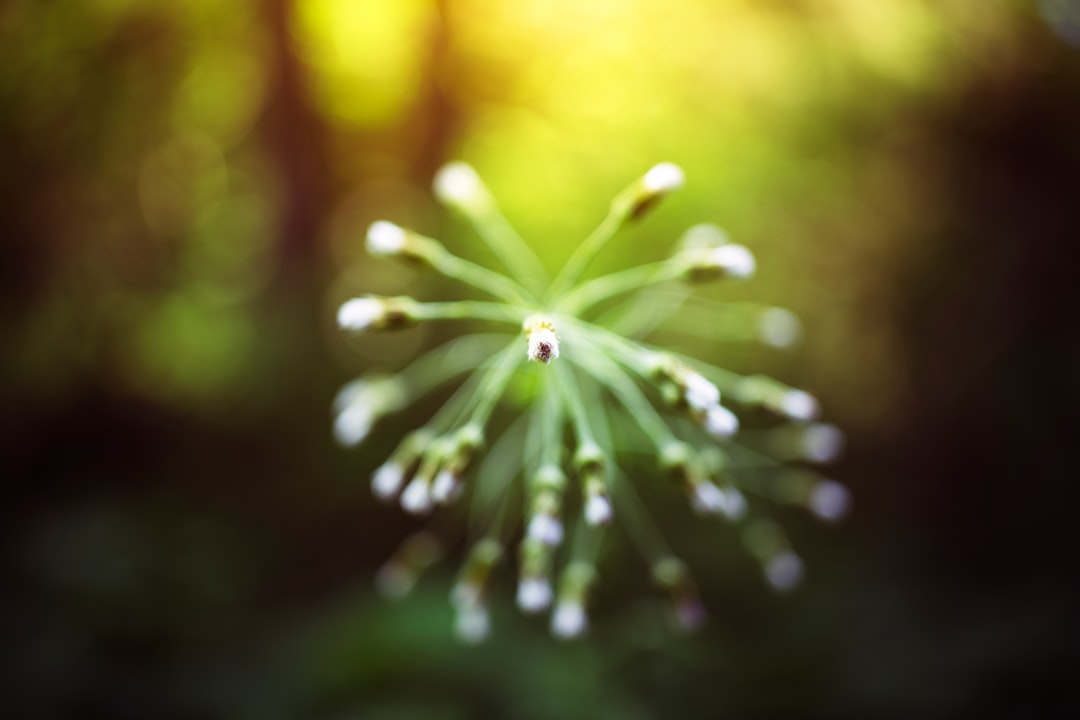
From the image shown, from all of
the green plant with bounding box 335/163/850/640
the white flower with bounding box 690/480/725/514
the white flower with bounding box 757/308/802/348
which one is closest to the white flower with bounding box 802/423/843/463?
the green plant with bounding box 335/163/850/640

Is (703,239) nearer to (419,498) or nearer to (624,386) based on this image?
(624,386)

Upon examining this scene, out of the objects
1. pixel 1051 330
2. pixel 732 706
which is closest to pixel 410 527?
pixel 732 706

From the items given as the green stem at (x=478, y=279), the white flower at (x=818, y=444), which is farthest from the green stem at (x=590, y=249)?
the white flower at (x=818, y=444)

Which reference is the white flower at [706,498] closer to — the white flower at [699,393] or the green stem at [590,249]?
the white flower at [699,393]

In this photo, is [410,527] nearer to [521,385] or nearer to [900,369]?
[521,385]

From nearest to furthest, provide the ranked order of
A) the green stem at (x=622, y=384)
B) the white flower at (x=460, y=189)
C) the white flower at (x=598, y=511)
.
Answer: the white flower at (x=598, y=511), the green stem at (x=622, y=384), the white flower at (x=460, y=189)

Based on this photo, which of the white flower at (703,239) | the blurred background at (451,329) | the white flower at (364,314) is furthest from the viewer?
the blurred background at (451,329)
